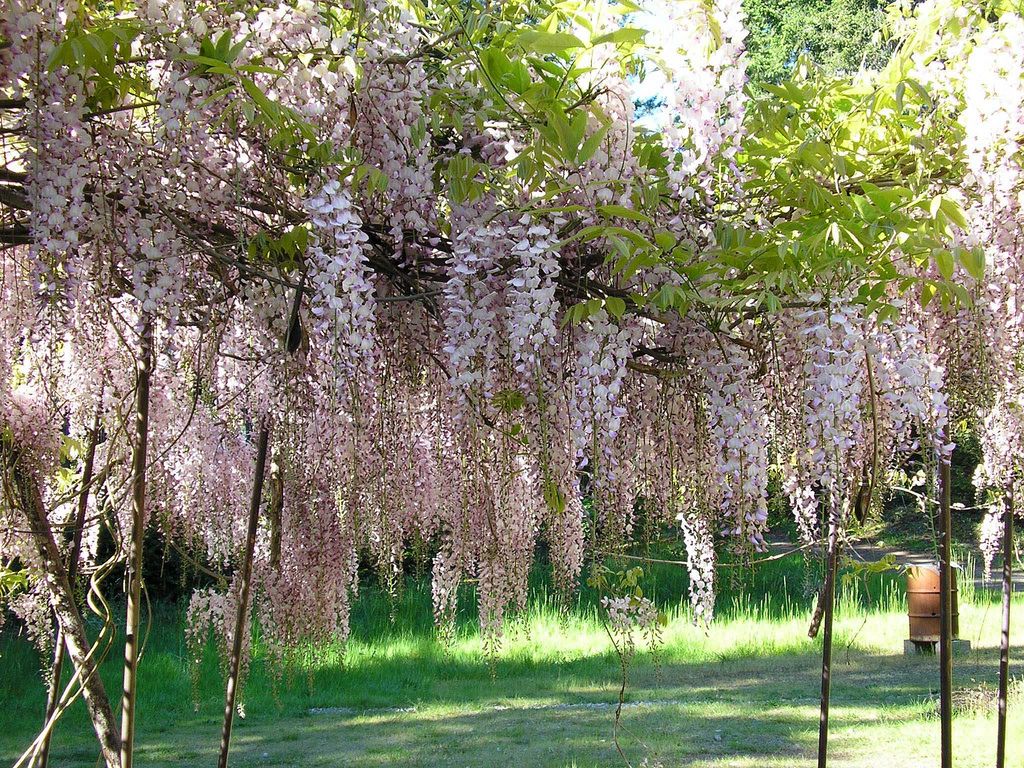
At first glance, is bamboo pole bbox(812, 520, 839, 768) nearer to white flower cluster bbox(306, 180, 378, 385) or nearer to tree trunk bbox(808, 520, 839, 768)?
tree trunk bbox(808, 520, 839, 768)

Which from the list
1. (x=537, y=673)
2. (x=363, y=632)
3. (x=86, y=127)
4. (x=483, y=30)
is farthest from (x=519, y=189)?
(x=363, y=632)

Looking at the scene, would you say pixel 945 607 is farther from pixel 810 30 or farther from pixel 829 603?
pixel 810 30

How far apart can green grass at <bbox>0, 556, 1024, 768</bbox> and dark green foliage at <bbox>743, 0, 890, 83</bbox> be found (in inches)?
430

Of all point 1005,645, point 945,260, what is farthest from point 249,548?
point 1005,645

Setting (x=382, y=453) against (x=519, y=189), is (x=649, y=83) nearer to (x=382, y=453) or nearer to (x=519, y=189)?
(x=519, y=189)

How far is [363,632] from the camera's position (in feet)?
21.7

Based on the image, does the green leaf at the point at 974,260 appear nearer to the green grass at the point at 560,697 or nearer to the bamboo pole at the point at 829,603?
the bamboo pole at the point at 829,603

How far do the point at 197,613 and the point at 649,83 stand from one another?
2716 millimetres

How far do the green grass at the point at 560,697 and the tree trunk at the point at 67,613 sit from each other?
1.61 m

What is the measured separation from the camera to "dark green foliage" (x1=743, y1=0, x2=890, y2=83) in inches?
614

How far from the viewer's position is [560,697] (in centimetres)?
557

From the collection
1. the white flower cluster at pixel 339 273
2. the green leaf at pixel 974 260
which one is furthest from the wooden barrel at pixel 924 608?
the white flower cluster at pixel 339 273

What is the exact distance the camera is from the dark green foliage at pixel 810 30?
15.6 metres

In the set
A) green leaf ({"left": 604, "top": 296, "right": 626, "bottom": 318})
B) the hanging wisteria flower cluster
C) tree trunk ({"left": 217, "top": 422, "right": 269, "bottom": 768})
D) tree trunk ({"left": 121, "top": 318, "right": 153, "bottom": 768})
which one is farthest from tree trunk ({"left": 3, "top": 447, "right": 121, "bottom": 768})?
green leaf ({"left": 604, "top": 296, "right": 626, "bottom": 318})
